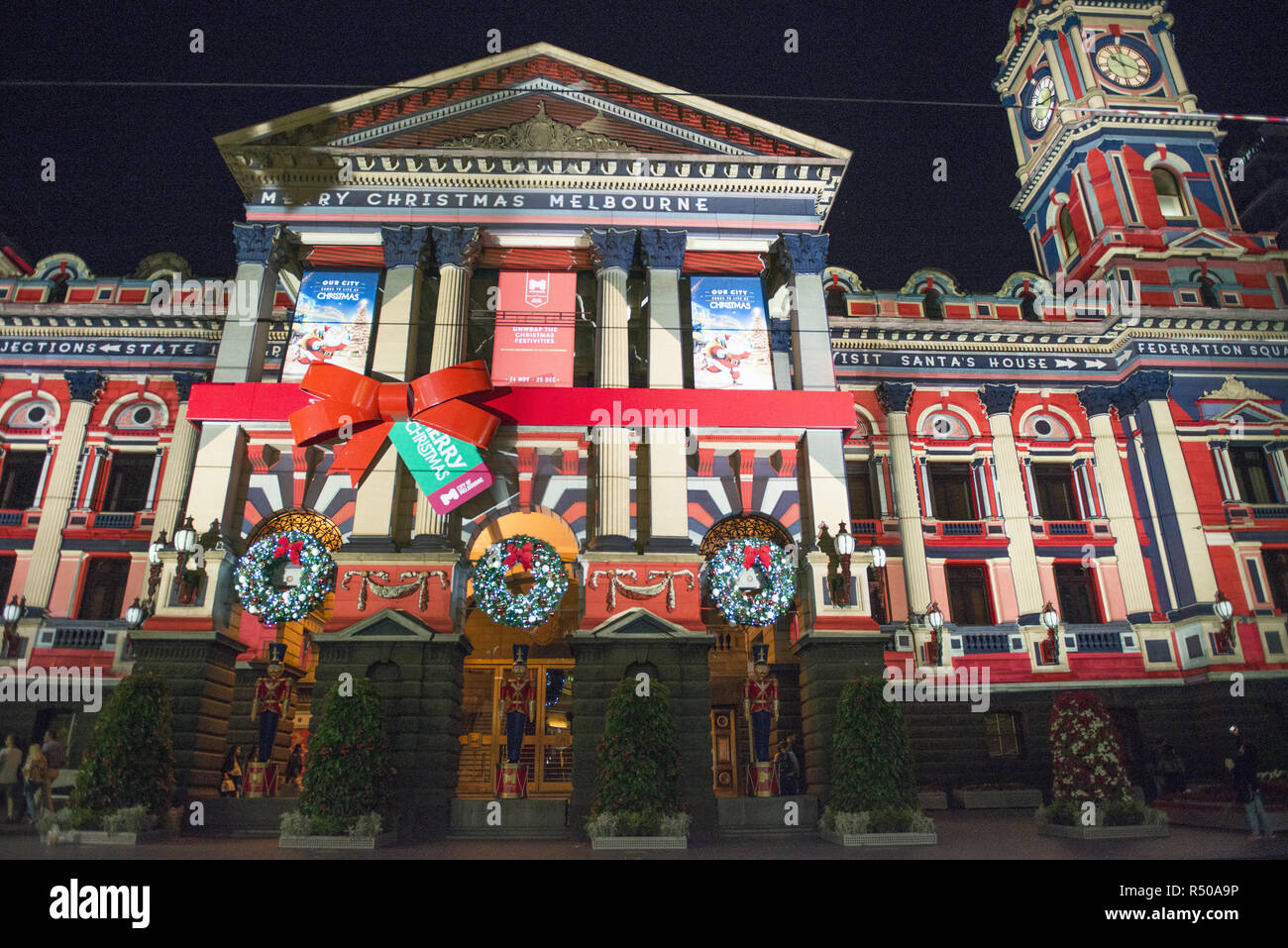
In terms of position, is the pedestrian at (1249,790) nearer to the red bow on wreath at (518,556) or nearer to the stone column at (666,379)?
the stone column at (666,379)

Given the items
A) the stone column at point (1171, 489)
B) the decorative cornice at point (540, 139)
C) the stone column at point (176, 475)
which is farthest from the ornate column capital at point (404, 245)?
the stone column at point (1171, 489)

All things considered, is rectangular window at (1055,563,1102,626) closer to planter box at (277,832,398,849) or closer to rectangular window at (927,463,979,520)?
rectangular window at (927,463,979,520)

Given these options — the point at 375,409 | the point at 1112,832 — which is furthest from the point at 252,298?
the point at 1112,832

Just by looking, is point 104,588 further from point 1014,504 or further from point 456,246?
point 1014,504

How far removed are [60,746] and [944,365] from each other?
26.5 m

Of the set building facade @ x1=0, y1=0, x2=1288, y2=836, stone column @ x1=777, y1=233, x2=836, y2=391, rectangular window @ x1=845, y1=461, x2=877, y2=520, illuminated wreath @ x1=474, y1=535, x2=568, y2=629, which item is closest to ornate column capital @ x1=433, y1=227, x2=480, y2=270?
building facade @ x1=0, y1=0, x2=1288, y2=836

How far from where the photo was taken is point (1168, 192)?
29.4 metres

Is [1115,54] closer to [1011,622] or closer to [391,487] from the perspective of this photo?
[1011,622]

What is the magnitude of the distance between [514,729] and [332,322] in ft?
37.5

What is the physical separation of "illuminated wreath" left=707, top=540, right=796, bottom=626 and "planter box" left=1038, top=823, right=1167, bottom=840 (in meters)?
6.78

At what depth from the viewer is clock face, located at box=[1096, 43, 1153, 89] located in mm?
30547

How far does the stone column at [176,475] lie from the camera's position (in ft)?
71.3

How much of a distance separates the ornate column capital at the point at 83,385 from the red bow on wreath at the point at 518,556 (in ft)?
52.8
